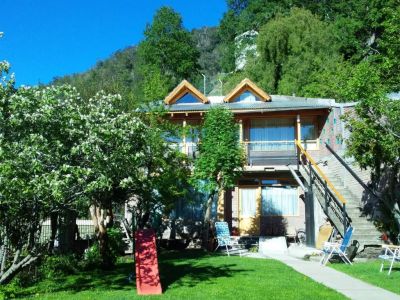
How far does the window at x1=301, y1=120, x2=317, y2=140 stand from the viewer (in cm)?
2364

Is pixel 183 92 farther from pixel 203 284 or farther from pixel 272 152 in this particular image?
pixel 203 284

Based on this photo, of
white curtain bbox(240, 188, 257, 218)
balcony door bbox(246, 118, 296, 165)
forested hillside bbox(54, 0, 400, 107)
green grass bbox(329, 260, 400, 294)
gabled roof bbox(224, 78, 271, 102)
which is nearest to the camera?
green grass bbox(329, 260, 400, 294)

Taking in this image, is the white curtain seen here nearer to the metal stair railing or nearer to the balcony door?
the balcony door

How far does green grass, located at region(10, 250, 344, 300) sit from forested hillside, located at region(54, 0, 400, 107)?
5.48 meters

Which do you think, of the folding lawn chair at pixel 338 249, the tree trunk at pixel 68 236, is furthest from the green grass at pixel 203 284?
the tree trunk at pixel 68 236

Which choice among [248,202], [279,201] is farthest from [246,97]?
[279,201]

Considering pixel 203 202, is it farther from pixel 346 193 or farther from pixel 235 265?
pixel 235 265

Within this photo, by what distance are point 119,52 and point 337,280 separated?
3830 inches

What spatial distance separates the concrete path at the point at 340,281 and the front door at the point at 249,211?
24.6 feet

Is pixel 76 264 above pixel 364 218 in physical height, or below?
below

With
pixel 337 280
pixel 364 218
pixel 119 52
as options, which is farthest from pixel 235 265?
pixel 119 52

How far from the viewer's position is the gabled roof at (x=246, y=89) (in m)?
24.3

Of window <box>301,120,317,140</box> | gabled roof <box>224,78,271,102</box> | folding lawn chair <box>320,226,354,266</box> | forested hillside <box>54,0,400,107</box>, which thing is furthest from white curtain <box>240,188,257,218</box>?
folding lawn chair <box>320,226,354,266</box>

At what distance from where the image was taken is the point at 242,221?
866 inches
